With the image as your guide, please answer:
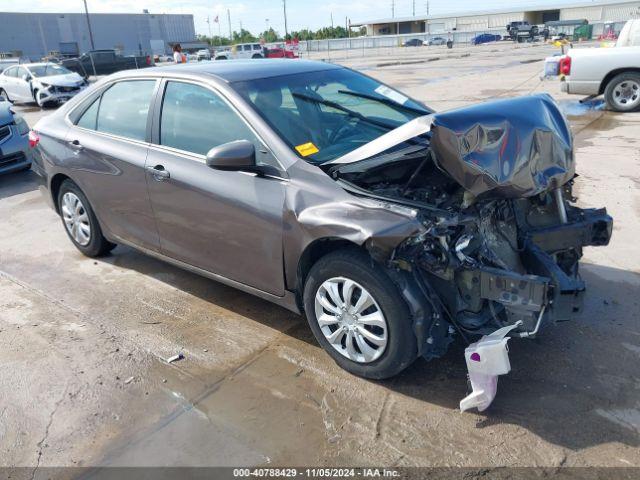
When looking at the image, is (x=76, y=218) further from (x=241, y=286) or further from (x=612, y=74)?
(x=612, y=74)

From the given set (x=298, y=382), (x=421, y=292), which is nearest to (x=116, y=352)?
(x=298, y=382)

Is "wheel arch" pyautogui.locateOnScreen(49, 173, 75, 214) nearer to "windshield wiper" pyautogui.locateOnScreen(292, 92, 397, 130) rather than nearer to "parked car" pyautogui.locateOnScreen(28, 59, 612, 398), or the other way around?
"parked car" pyautogui.locateOnScreen(28, 59, 612, 398)

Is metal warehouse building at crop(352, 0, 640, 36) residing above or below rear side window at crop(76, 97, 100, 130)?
above

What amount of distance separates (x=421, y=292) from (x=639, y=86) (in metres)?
10.7

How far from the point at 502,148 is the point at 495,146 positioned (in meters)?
0.05

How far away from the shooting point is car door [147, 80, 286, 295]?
3.46 meters

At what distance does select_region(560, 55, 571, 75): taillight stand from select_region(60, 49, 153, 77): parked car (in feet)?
80.8

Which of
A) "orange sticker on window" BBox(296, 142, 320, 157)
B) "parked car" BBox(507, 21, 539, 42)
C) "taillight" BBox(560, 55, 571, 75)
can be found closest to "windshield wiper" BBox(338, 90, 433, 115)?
"orange sticker on window" BBox(296, 142, 320, 157)

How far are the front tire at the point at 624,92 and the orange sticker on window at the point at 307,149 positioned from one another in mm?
10197

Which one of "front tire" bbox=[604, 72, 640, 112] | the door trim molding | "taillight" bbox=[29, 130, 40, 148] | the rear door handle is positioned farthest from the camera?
"front tire" bbox=[604, 72, 640, 112]

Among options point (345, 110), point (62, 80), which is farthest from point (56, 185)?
point (62, 80)

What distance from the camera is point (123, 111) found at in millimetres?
4488

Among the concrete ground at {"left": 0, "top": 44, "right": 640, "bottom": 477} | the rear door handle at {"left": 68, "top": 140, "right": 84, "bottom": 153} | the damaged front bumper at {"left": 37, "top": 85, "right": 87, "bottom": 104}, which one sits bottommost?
the concrete ground at {"left": 0, "top": 44, "right": 640, "bottom": 477}

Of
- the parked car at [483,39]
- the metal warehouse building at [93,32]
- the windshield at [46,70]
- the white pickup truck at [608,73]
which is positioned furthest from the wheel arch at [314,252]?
the metal warehouse building at [93,32]
